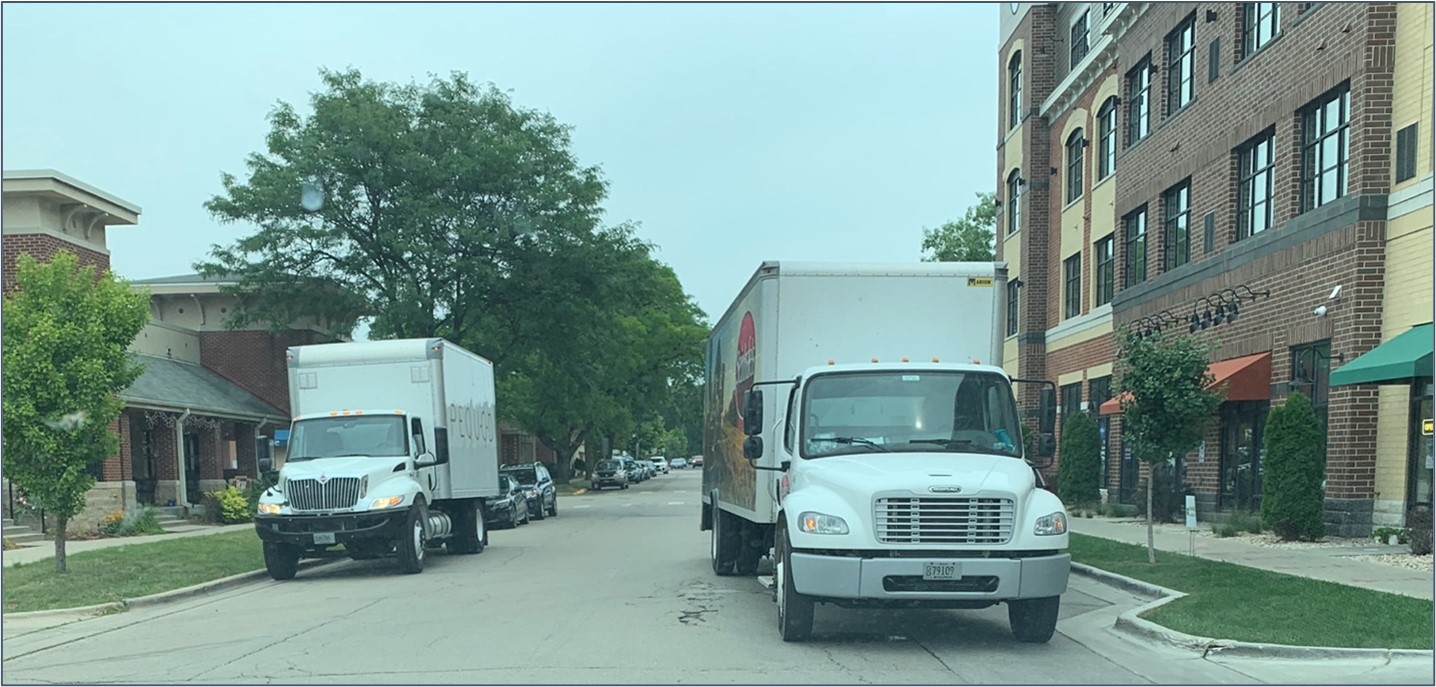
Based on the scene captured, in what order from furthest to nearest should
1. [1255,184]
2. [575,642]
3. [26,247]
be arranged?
1. [26,247]
2. [1255,184]
3. [575,642]

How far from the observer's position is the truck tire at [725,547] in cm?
1542

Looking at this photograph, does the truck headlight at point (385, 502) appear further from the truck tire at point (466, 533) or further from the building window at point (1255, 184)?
the building window at point (1255, 184)

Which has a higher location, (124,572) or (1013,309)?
(1013,309)

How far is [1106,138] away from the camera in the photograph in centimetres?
3067

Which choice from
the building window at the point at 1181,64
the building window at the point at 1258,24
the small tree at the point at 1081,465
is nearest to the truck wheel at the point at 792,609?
the building window at the point at 1258,24

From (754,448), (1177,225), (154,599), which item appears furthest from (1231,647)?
(1177,225)

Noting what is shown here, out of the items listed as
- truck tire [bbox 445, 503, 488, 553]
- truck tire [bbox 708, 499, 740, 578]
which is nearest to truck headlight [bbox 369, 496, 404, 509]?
truck tire [bbox 445, 503, 488, 553]

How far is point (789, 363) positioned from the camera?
11641 mm

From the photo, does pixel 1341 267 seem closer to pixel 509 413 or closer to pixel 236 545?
pixel 236 545

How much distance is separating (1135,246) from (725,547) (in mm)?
16281

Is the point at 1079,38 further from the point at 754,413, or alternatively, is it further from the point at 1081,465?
the point at 754,413

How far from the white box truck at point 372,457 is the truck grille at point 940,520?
9.07m

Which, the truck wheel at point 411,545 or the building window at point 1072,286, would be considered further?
the building window at point 1072,286

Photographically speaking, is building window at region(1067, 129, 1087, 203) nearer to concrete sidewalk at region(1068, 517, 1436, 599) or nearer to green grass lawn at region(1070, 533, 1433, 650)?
concrete sidewalk at region(1068, 517, 1436, 599)
